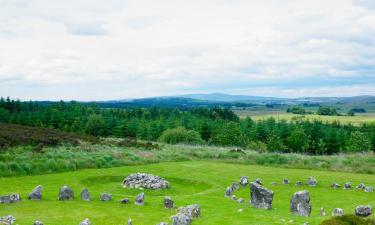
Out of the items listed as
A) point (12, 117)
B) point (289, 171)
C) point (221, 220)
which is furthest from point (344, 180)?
point (12, 117)

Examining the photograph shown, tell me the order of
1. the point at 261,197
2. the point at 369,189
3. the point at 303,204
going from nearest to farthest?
the point at 303,204, the point at 261,197, the point at 369,189

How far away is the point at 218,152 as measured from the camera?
5156cm

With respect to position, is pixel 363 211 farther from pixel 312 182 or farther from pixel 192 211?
pixel 312 182

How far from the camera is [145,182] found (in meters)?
32.3

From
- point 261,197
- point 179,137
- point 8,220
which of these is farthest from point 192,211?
point 179,137

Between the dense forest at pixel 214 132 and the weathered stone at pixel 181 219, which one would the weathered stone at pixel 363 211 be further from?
the dense forest at pixel 214 132

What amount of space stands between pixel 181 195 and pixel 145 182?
11.7ft

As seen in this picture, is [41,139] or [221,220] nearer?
[221,220]

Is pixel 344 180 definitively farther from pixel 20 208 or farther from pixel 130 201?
pixel 20 208

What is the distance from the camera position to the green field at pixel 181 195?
21.1m

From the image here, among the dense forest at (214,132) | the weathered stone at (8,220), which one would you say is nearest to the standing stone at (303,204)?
the weathered stone at (8,220)

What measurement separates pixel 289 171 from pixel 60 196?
22.7 m

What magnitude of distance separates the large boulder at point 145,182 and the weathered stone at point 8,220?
12.6 m

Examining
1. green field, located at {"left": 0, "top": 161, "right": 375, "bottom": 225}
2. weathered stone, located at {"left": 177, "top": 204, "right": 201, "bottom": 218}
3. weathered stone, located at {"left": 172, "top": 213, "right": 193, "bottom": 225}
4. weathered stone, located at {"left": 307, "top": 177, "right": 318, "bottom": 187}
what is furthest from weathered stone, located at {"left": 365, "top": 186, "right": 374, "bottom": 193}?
weathered stone, located at {"left": 172, "top": 213, "right": 193, "bottom": 225}
